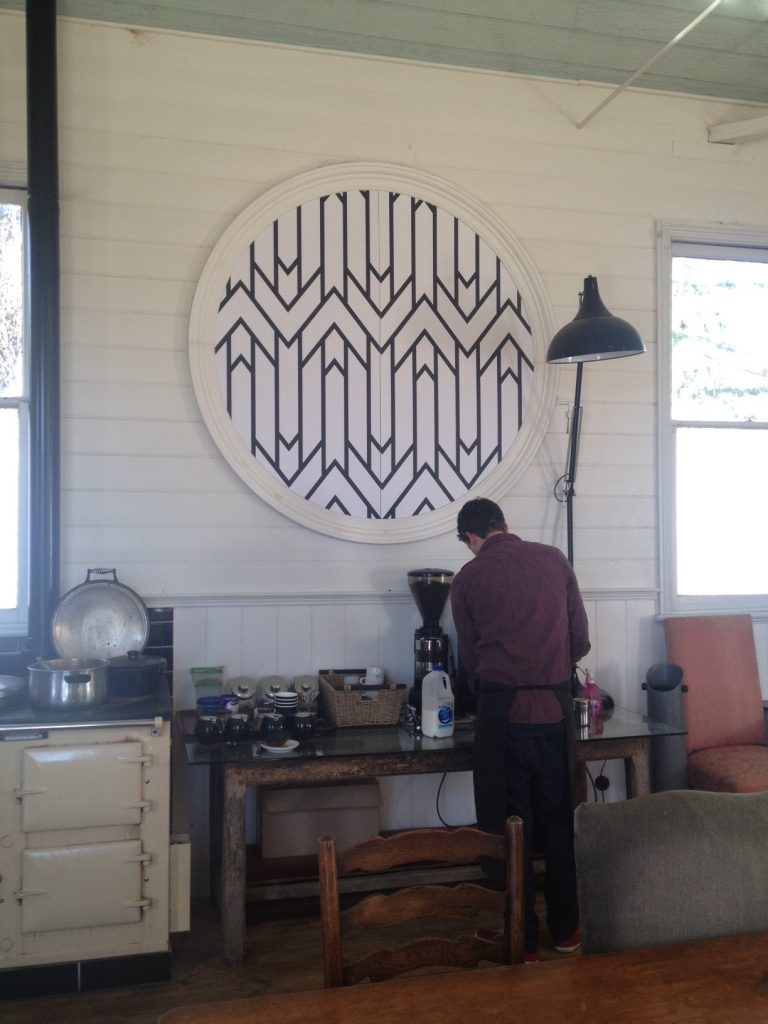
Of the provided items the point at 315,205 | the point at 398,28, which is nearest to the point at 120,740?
the point at 315,205

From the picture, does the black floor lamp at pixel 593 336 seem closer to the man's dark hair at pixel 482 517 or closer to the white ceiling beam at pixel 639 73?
the man's dark hair at pixel 482 517

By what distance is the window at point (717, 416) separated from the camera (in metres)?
4.39

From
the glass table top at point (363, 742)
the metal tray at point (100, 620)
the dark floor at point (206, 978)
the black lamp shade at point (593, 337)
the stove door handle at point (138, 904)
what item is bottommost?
the dark floor at point (206, 978)

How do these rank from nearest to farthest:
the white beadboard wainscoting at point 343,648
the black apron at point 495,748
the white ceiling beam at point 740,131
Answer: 1. the black apron at point 495,748
2. the white beadboard wainscoting at point 343,648
3. the white ceiling beam at point 740,131

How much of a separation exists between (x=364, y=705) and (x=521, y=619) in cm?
79

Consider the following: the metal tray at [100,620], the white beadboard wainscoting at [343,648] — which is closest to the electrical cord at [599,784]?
the white beadboard wainscoting at [343,648]

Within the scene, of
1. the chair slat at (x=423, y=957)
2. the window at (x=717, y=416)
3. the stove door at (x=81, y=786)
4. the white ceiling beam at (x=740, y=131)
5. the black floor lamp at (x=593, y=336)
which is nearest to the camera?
the chair slat at (x=423, y=957)

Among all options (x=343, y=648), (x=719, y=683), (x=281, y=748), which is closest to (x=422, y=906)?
(x=281, y=748)

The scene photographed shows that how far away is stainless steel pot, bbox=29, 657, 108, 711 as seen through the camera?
306 centimetres

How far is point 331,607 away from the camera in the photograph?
393 cm

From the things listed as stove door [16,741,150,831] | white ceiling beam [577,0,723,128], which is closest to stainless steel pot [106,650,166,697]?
stove door [16,741,150,831]

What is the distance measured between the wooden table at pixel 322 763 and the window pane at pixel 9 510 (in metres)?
0.92

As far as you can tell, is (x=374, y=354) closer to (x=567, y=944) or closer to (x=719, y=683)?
(x=719, y=683)

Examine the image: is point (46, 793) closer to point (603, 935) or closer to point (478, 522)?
point (478, 522)
